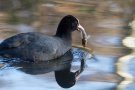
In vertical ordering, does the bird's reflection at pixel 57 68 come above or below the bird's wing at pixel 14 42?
below

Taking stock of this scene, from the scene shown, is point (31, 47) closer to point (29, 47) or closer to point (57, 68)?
point (29, 47)

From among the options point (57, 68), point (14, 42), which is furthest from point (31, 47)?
point (57, 68)

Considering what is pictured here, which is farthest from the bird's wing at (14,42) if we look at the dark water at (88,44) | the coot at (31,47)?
the dark water at (88,44)

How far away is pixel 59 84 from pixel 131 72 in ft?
3.98

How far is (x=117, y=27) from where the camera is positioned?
9641mm

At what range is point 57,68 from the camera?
7309mm

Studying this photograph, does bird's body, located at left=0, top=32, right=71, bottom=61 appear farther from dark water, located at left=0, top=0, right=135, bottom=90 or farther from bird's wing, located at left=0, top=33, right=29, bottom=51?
dark water, located at left=0, top=0, right=135, bottom=90

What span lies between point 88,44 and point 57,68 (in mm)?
1409

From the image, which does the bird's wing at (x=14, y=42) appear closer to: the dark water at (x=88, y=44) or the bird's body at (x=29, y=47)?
the bird's body at (x=29, y=47)

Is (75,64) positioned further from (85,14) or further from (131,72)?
(85,14)

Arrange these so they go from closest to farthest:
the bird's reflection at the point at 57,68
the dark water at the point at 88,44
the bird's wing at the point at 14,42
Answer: the dark water at the point at 88,44, the bird's reflection at the point at 57,68, the bird's wing at the point at 14,42

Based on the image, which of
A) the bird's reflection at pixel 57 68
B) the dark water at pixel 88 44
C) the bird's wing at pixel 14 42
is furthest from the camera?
the bird's wing at pixel 14 42

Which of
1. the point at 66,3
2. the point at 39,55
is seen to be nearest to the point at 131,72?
the point at 39,55

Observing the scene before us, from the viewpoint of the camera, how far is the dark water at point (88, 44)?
6711 millimetres
